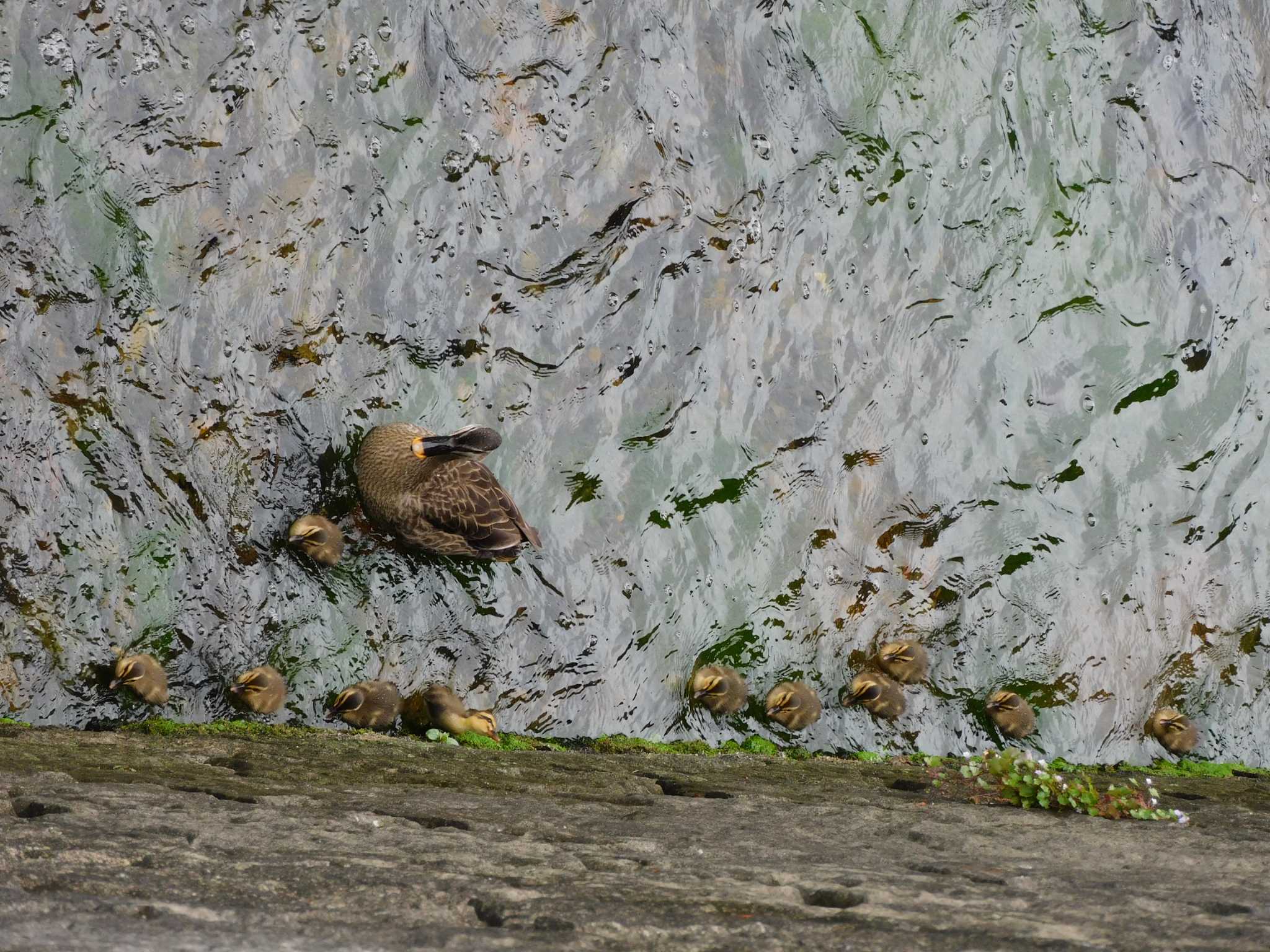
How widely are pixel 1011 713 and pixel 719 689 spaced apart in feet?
7.14

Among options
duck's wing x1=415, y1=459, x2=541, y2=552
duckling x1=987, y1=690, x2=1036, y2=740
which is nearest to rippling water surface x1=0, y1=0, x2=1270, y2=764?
duckling x1=987, y1=690, x2=1036, y2=740

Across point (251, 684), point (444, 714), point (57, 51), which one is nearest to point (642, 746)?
point (444, 714)

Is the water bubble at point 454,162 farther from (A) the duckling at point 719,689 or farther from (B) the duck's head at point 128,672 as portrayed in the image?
(A) the duckling at point 719,689

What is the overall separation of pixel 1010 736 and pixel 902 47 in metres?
5.08

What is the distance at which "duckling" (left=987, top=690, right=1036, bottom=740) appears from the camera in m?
7.38

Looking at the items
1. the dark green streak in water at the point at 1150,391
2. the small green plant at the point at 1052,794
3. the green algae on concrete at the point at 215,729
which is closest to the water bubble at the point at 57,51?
the green algae on concrete at the point at 215,729

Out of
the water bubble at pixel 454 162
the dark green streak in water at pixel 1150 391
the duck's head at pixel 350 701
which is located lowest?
the duck's head at pixel 350 701

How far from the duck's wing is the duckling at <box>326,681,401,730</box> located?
1.06 metres

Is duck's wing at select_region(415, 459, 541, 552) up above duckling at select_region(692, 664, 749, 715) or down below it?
above

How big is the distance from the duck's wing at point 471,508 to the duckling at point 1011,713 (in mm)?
3661

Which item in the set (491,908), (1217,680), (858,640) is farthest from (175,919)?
(1217,680)

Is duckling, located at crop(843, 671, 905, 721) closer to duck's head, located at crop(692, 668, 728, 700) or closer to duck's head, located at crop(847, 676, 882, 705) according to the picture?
duck's head, located at crop(847, 676, 882, 705)

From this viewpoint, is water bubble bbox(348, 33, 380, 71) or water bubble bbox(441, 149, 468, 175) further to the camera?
water bubble bbox(441, 149, 468, 175)

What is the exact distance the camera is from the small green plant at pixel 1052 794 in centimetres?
548
